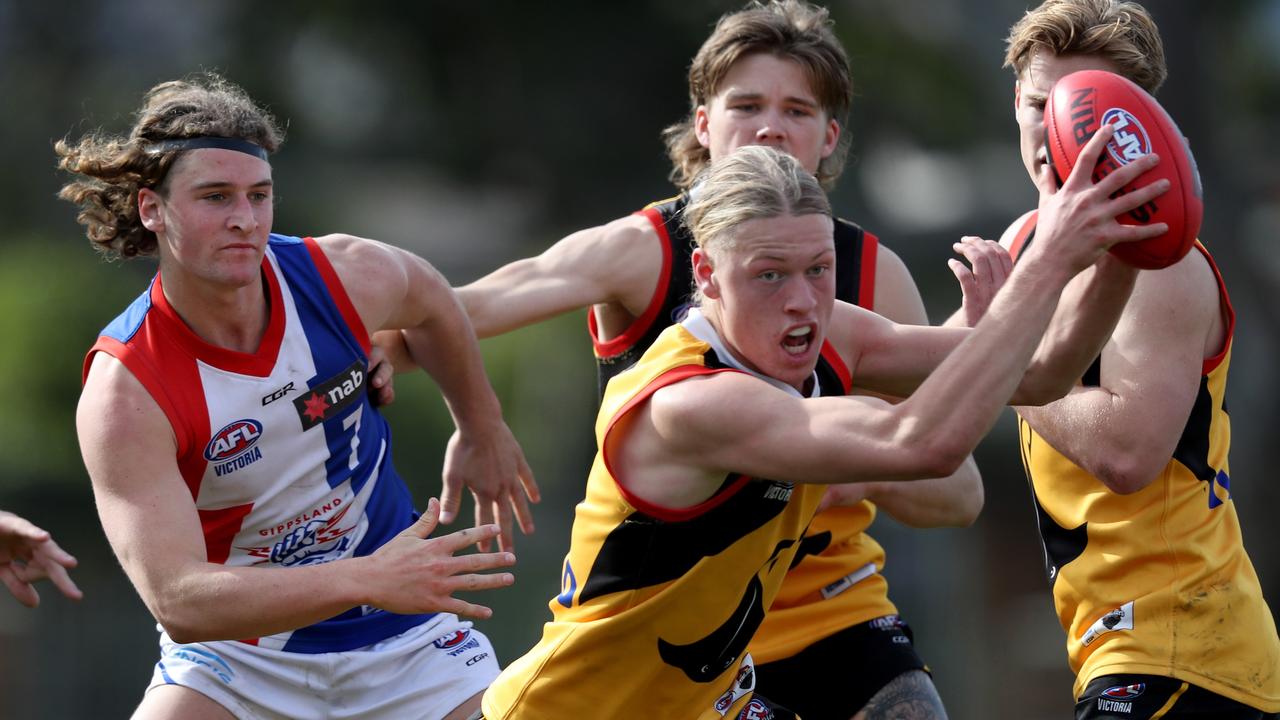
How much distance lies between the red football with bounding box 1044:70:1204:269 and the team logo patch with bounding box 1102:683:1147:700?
1172mm

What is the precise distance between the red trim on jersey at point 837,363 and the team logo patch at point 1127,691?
1045 mm

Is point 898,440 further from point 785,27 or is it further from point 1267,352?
point 1267,352

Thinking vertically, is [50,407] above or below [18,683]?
above

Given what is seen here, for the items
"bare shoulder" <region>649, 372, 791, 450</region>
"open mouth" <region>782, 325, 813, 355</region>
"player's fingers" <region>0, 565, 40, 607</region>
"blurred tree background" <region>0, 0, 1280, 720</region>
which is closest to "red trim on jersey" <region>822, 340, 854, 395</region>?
"open mouth" <region>782, 325, 813, 355</region>

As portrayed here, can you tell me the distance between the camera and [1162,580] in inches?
173

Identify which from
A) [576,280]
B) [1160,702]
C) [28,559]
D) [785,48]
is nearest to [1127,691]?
[1160,702]

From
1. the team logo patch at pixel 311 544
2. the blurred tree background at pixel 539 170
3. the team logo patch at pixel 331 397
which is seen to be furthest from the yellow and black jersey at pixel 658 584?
the blurred tree background at pixel 539 170

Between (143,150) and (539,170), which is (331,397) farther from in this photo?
(539,170)

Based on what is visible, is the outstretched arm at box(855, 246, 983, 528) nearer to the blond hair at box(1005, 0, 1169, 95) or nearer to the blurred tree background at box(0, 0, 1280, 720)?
the blond hair at box(1005, 0, 1169, 95)

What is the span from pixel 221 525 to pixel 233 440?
27 cm

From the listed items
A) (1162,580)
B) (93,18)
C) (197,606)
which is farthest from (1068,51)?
(93,18)

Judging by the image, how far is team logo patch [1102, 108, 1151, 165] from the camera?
372 cm

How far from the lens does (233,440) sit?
4676 mm

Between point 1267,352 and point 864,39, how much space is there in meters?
5.43
